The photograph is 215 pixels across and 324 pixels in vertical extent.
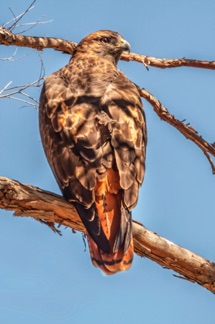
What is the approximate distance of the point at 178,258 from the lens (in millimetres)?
4922

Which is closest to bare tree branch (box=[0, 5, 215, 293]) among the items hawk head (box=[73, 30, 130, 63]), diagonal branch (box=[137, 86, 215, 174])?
diagonal branch (box=[137, 86, 215, 174])

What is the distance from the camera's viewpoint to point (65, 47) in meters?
6.96

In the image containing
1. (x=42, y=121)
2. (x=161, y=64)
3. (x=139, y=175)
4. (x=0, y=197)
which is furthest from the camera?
(x=161, y=64)

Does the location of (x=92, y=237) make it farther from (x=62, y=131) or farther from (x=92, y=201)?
(x=62, y=131)

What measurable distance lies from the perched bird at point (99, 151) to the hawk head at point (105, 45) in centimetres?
97

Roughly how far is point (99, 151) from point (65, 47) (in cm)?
215

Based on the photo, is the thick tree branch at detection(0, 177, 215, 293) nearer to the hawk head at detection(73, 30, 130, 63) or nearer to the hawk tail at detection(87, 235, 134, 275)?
the hawk tail at detection(87, 235, 134, 275)

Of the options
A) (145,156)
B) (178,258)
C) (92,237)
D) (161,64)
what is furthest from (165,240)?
(161,64)

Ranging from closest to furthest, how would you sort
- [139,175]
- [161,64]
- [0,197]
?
[0,197]
[139,175]
[161,64]

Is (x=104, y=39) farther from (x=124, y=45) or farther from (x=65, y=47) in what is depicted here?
(x=65, y=47)

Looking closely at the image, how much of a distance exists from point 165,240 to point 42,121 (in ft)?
4.69

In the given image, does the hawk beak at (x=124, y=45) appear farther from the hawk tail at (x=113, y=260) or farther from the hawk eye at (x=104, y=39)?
the hawk tail at (x=113, y=260)

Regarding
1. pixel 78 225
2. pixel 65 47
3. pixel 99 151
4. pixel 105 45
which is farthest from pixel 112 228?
pixel 105 45

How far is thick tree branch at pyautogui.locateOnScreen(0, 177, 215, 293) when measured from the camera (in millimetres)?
4746
